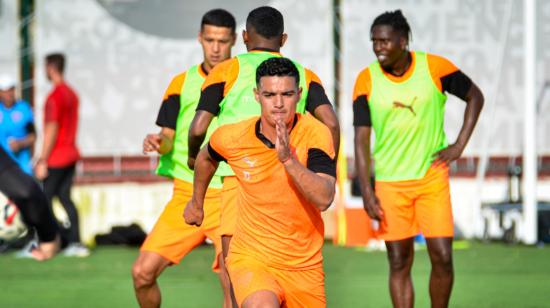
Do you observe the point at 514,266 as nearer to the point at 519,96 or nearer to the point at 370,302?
the point at 370,302

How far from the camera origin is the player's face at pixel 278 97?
6621 mm

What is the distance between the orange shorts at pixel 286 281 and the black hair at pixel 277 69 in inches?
37.8

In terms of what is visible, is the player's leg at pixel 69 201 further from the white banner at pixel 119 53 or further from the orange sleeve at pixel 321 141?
the orange sleeve at pixel 321 141

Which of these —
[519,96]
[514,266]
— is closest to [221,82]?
[514,266]

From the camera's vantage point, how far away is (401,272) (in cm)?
930

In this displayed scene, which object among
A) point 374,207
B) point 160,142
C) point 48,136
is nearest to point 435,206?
point 374,207

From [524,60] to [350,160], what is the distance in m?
2.73

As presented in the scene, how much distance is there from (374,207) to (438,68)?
3.53 feet

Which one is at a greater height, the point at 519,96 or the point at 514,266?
the point at 519,96

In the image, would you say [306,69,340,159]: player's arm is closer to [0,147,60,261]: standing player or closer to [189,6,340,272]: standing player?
[189,6,340,272]: standing player

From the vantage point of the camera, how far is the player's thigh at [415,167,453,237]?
364 inches

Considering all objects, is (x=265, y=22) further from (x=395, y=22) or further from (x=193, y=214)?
(x=395, y=22)

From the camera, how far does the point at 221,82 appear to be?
25.5 ft

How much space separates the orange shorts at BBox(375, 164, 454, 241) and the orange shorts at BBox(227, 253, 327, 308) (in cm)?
252
